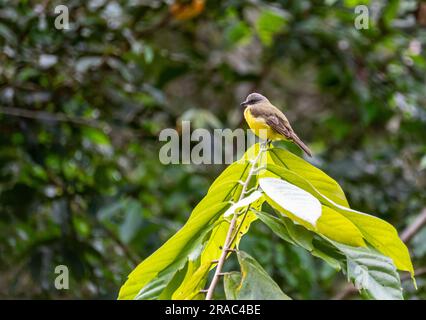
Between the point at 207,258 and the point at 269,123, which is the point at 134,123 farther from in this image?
the point at 207,258

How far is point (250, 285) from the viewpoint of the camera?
2.78 feet

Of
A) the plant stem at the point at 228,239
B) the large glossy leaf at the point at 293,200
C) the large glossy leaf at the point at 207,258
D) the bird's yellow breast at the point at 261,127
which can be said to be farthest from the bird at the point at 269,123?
the large glossy leaf at the point at 293,200

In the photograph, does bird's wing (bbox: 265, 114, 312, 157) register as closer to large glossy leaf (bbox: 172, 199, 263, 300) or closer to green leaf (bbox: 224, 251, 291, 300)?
large glossy leaf (bbox: 172, 199, 263, 300)

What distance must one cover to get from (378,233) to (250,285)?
203 millimetres

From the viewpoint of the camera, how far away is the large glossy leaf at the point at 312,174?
100 cm

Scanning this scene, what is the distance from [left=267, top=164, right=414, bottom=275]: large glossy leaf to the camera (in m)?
0.91

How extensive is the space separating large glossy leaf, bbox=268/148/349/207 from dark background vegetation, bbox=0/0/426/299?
1384mm

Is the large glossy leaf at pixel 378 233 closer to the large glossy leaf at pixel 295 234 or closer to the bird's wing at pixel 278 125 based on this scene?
the large glossy leaf at pixel 295 234

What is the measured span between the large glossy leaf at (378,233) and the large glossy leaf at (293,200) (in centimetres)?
6

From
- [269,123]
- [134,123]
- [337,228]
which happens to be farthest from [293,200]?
[134,123]
